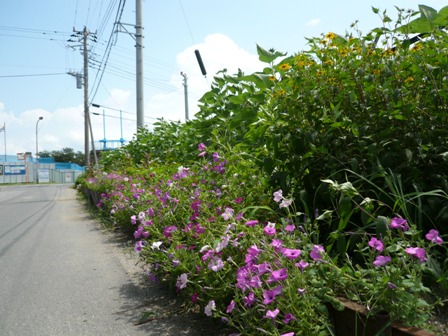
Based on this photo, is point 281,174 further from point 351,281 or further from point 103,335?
point 103,335

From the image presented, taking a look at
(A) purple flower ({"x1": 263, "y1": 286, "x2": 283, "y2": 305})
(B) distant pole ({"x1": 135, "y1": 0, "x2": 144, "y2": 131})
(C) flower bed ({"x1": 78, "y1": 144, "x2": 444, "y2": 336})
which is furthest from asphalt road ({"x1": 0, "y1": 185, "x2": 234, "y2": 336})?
(B) distant pole ({"x1": 135, "y1": 0, "x2": 144, "y2": 131})

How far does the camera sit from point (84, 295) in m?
3.69

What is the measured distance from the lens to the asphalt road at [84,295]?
9.53 feet

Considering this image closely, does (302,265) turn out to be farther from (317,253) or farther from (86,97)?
(86,97)

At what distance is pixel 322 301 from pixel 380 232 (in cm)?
42

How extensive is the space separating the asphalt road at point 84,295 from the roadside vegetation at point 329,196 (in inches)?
10.2

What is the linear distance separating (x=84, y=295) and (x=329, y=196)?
2.43 meters

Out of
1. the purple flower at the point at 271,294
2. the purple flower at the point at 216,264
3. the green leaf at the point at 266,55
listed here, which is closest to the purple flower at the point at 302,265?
the purple flower at the point at 271,294

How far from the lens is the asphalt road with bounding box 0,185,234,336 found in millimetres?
2906

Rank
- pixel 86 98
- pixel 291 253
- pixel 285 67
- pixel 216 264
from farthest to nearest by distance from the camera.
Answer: pixel 86 98
pixel 285 67
pixel 216 264
pixel 291 253

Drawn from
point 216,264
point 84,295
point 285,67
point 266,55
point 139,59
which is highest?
point 139,59

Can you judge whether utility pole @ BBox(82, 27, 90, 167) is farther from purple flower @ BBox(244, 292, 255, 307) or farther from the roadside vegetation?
purple flower @ BBox(244, 292, 255, 307)

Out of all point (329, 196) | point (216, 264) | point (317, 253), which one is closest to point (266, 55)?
point (329, 196)

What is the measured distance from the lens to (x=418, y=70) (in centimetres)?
246
